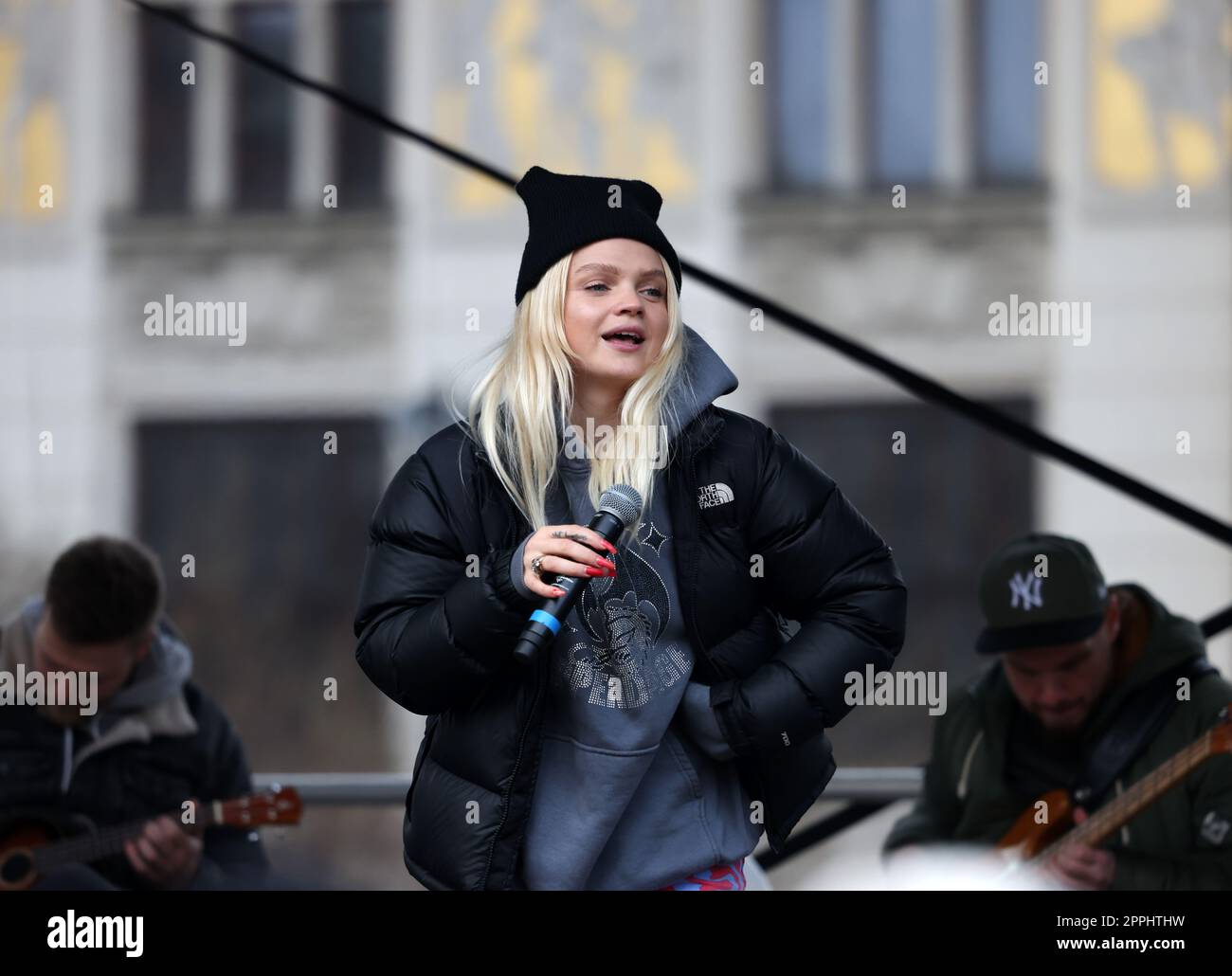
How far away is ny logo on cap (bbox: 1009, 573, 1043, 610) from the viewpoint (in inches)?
118

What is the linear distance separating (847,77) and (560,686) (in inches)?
141

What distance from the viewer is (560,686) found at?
185 centimetres

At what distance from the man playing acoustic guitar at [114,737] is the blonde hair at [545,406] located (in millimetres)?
1486

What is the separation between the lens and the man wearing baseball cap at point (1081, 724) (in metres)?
2.85

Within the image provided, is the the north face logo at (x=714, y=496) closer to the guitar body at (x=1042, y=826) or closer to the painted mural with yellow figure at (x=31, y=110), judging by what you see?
the guitar body at (x=1042, y=826)

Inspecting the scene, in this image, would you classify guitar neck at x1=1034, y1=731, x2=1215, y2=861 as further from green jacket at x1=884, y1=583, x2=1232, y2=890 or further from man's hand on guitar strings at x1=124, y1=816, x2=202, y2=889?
man's hand on guitar strings at x1=124, y1=816, x2=202, y2=889

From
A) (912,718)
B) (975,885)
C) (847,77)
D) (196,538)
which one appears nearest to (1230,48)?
(847,77)

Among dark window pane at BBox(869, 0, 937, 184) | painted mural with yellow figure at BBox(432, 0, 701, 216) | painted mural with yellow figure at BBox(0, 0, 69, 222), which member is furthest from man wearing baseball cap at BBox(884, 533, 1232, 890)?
painted mural with yellow figure at BBox(0, 0, 69, 222)

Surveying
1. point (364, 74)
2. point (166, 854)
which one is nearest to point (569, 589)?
point (166, 854)

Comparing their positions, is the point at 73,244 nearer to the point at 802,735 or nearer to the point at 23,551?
the point at 23,551

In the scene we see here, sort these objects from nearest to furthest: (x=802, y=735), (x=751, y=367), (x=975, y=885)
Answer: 1. (x=802, y=735)
2. (x=975, y=885)
3. (x=751, y=367)

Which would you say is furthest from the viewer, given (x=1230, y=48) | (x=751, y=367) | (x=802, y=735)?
(x=751, y=367)

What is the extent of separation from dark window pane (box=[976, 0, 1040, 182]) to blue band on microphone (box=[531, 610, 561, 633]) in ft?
12.0

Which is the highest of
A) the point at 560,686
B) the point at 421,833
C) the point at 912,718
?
the point at 560,686
